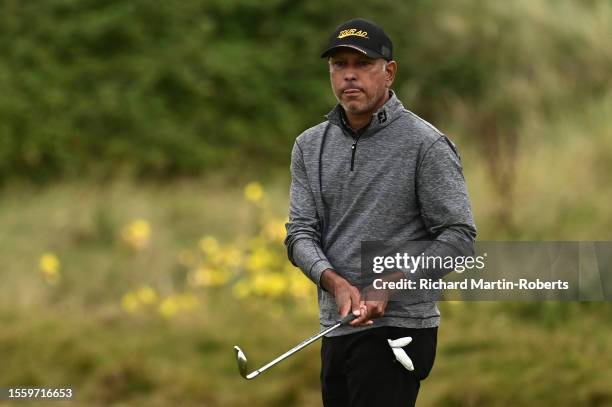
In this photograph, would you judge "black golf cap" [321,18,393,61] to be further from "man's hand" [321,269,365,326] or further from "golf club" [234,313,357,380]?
"golf club" [234,313,357,380]

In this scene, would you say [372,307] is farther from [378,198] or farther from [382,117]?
[382,117]

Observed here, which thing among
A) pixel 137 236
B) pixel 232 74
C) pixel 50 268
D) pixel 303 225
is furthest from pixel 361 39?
pixel 232 74

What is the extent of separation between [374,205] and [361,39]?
0.46 metres

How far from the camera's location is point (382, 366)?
Answer: 353 cm

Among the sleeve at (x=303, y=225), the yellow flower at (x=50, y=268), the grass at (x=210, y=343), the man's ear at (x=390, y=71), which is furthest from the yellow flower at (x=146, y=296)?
the man's ear at (x=390, y=71)

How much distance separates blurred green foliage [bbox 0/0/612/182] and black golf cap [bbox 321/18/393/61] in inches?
298

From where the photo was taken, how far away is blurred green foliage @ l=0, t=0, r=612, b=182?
11.8 m

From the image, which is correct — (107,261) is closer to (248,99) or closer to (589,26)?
(248,99)

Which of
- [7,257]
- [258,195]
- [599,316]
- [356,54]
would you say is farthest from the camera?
[7,257]

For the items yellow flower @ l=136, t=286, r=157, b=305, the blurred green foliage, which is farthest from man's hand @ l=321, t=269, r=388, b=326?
the blurred green foliage

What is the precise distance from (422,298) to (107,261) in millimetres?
5922

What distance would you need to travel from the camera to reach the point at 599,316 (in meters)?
7.50

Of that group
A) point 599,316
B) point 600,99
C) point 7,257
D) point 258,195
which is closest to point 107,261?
point 7,257

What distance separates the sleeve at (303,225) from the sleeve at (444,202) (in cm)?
33
